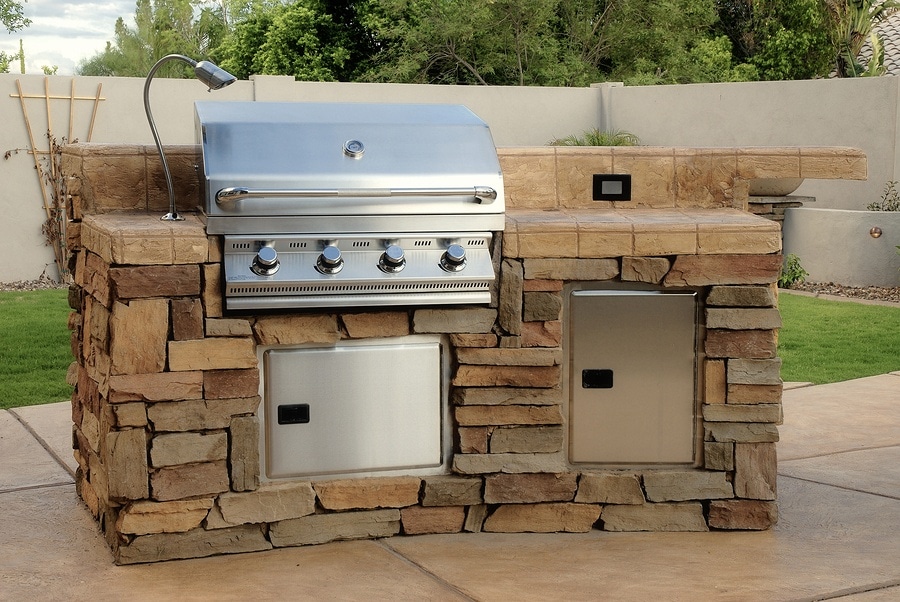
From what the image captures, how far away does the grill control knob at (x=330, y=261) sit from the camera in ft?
10.4

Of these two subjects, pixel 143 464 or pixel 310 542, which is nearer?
pixel 143 464

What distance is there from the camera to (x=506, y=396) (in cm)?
347

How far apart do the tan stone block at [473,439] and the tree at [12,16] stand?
2757 cm

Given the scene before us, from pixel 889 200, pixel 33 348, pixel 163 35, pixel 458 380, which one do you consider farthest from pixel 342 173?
pixel 163 35

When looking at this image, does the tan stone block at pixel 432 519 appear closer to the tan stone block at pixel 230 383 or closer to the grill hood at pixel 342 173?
the tan stone block at pixel 230 383

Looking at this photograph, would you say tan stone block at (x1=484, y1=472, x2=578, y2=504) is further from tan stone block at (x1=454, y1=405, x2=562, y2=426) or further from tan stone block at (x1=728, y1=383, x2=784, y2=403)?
tan stone block at (x1=728, y1=383, x2=784, y2=403)

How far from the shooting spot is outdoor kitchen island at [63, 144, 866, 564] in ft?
10.4

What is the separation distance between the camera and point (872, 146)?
10.9 metres

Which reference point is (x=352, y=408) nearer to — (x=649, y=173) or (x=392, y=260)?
(x=392, y=260)

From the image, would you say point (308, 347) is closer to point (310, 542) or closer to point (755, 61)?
point (310, 542)

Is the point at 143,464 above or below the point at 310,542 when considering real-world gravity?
above

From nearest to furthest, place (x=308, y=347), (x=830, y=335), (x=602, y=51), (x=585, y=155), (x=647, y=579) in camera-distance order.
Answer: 1. (x=647, y=579)
2. (x=308, y=347)
3. (x=585, y=155)
4. (x=830, y=335)
5. (x=602, y=51)

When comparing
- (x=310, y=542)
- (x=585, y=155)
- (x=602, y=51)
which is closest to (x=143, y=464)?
(x=310, y=542)

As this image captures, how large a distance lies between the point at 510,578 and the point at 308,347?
0.94 metres
